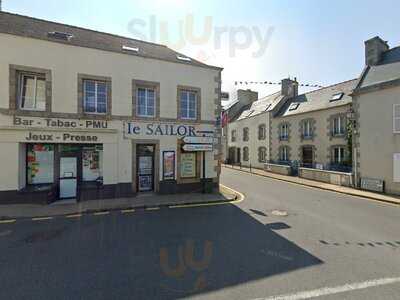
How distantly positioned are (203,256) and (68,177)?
779 cm

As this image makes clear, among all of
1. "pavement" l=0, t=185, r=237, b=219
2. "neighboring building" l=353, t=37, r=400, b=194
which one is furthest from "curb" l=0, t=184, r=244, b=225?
"neighboring building" l=353, t=37, r=400, b=194

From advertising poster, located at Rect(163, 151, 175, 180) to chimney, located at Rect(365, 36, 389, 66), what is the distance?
14.1m

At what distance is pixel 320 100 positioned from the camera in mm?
22141

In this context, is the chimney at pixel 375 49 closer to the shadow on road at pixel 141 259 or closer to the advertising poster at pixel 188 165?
the advertising poster at pixel 188 165

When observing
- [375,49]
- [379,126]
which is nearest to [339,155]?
[379,126]

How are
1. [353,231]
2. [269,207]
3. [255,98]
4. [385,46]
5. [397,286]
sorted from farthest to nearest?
[255,98] → [385,46] → [269,207] → [353,231] → [397,286]

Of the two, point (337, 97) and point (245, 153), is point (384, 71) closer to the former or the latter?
point (337, 97)

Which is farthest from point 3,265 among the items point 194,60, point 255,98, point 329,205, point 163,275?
point 255,98

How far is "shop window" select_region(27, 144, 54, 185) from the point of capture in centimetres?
977

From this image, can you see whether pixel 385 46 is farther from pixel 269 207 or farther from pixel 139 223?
pixel 139 223

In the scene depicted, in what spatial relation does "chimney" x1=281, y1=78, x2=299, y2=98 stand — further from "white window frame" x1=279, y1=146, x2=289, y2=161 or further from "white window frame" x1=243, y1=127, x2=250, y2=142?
"white window frame" x1=279, y1=146, x2=289, y2=161

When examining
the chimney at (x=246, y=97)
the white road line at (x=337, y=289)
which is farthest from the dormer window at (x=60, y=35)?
the chimney at (x=246, y=97)

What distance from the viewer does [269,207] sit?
9297 millimetres

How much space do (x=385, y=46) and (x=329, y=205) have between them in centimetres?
1263
